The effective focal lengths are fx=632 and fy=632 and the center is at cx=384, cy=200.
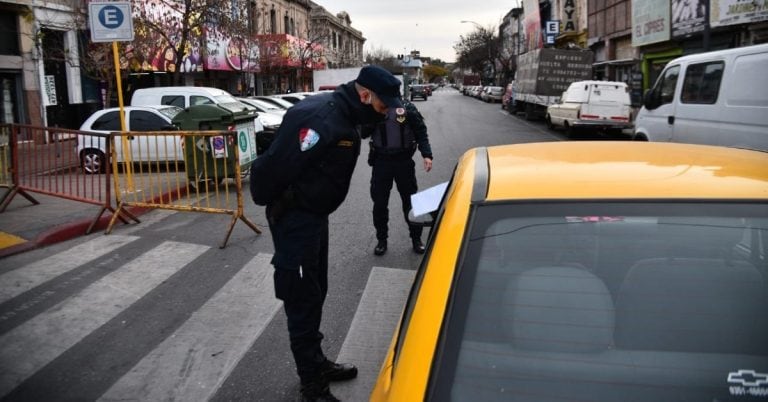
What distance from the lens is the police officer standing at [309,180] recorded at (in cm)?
321

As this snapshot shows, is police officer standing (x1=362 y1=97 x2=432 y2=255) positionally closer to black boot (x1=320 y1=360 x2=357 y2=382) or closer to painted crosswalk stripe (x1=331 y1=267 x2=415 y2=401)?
painted crosswalk stripe (x1=331 y1=267 x2=415 y2=401)

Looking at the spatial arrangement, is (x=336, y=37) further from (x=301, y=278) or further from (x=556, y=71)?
(x=301, y=278)

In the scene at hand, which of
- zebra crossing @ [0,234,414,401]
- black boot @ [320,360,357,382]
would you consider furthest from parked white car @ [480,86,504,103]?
black boot @ [320,360,357,382]

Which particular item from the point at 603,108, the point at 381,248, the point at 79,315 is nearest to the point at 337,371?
the point at 79,315

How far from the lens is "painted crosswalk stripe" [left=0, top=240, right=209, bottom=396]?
416 centimetres

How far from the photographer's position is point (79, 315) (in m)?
4.96

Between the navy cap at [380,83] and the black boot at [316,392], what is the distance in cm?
157

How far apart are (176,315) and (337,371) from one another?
70.7 inches

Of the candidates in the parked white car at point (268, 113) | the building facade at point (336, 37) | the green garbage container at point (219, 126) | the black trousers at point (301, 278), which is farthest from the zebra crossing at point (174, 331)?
the building facade at point (336, 37)

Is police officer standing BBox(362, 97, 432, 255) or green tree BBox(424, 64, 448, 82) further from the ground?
green tree BBox(424, 64, 448, 82)

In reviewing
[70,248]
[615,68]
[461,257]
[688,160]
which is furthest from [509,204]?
[615,68]

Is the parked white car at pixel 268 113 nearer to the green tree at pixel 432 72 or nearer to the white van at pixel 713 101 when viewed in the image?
the white van at pixel 713 101

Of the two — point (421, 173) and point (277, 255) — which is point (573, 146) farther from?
point (421, 173)

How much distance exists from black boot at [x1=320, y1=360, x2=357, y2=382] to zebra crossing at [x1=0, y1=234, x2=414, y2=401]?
0.06 metres
